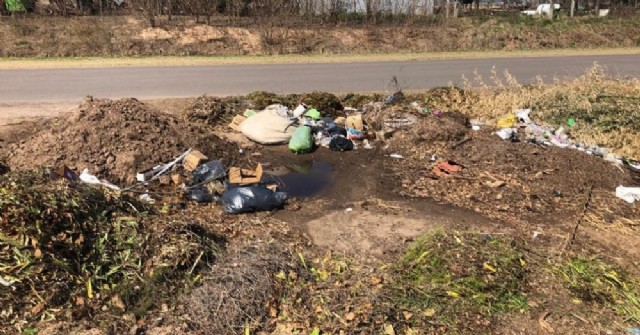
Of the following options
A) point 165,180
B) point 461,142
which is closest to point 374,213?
point 165,180

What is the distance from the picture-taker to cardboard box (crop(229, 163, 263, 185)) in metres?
5.93

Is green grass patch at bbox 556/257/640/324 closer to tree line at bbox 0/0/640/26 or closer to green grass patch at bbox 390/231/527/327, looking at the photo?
green grass patch at bbox 390/231/527/327

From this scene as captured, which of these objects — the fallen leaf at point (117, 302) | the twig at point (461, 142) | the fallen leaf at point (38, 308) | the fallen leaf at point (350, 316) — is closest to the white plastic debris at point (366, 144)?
the twig at point (461, 142)

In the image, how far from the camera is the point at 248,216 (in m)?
5.33

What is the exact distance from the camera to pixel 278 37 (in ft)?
71.1

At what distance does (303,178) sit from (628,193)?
4.15 m

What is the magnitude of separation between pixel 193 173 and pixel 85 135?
1.53 metres

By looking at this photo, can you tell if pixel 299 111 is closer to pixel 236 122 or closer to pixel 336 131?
pixel 336 131

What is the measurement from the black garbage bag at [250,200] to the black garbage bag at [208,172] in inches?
19.9

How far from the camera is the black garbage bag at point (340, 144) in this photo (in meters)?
7.87

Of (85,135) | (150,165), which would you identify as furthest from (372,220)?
(85,135)

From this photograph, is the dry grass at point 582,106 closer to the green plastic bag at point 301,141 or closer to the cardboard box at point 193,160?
the green plastic bag at point 301,141

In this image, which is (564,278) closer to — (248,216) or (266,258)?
(266,258)

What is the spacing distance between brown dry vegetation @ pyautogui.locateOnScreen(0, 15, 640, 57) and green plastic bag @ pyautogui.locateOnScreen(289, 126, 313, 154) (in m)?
12.5
